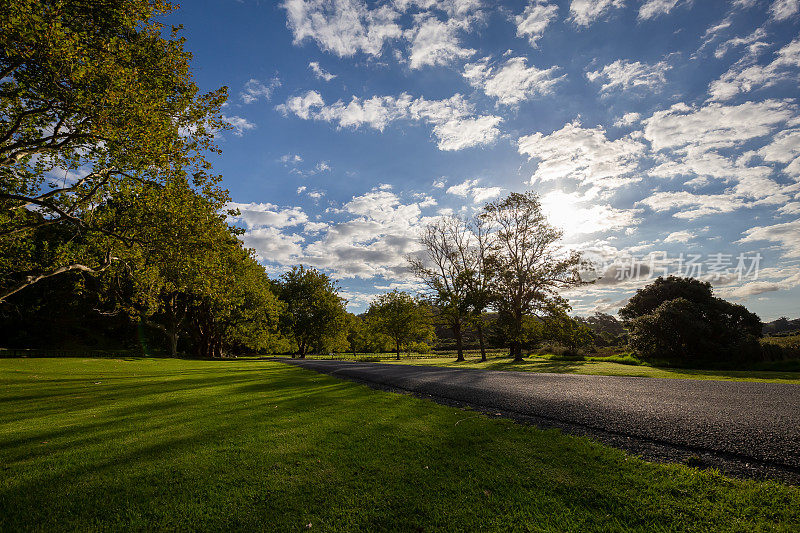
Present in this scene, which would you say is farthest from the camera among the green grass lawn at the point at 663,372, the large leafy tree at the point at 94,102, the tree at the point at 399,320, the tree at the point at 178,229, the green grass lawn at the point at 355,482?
the tree at the point at 399,320

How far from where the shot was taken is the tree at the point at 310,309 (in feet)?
176

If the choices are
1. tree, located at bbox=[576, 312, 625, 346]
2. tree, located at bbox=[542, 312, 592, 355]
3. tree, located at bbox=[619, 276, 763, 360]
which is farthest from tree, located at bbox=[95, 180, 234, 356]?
tree, located at bbox=[576, 312, 625, 346]

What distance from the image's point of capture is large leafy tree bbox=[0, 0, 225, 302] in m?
9.80

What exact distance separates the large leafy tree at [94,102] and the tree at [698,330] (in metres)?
30.2

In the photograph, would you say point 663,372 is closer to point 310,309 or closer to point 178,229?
point 178,229

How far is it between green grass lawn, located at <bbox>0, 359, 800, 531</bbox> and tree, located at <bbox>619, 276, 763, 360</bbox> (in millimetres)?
24416

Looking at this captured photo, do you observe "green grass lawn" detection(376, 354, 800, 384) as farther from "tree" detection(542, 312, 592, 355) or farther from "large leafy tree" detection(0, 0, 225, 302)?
"large leafy tree" detection(0, 0, 225, 302)

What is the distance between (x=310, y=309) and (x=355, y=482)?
54612mm

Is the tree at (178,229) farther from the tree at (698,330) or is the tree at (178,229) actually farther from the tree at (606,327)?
the tree at (606,327)

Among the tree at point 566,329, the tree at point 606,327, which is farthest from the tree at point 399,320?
the tree at point 606,327

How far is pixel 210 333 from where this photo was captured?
156 ft

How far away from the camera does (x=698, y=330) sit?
21562 millimetres

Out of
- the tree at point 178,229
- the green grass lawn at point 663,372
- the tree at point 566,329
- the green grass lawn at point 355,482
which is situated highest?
the tree at point 178,229

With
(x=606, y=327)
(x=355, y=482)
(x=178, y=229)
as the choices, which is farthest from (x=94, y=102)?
(x=606, y=327)
